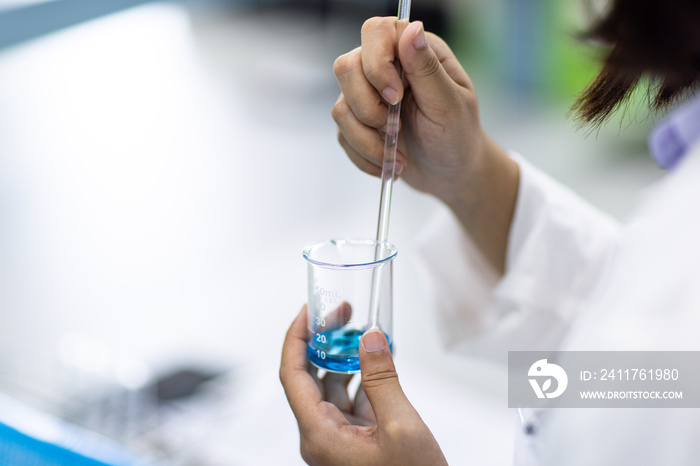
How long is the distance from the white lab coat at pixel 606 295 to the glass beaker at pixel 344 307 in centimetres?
20

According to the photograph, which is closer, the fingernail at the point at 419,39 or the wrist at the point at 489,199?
the fingernail at the point at 419,39

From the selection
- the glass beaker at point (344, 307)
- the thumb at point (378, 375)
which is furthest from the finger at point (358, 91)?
the thumb at point (378, 375)

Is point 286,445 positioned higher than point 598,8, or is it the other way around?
point 598,8

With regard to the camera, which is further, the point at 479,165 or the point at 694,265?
the point at 479,165

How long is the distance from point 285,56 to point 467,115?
428 cm

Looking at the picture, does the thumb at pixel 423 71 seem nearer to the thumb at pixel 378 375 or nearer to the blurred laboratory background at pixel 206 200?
the blurred laboratory background at pixel 206 200

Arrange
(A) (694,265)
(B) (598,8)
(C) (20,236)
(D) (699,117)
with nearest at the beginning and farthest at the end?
(A) (694,265) < (B) (598,8) < (D) (699,117) < (C) (20,236)

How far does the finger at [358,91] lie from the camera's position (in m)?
0.72

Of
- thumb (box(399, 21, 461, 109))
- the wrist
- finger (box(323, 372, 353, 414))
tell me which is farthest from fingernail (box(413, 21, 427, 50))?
finger (box(323, 372, 353, 414))

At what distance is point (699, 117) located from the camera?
2.97ft

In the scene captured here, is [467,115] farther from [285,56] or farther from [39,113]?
[285,56]

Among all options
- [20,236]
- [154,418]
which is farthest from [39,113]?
[154,418]

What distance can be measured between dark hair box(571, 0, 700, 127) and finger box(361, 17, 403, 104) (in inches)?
7.9

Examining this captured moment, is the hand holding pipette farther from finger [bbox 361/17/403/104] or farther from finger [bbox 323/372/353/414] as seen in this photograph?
finger [bbox 323/372/353/414]
